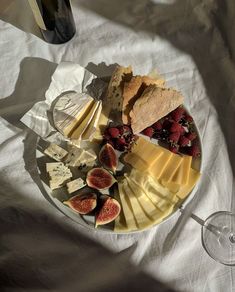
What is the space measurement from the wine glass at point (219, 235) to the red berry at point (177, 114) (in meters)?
0.22

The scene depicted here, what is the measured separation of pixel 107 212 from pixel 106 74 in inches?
15.8

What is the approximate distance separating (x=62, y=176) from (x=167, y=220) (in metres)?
0.26

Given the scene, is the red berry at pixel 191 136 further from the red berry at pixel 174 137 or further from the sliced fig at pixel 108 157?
the sliced fig at pixel 108 157

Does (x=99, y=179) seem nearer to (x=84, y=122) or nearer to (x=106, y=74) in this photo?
(x=84, y=122)

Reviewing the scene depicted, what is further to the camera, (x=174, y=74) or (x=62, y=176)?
(x=174, y=74)

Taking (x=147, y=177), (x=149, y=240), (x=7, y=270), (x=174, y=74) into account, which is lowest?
(x=7, y=270)

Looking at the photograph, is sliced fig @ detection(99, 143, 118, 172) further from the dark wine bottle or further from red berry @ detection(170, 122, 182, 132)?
the dark wine bottle

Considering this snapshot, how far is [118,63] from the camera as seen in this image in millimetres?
1078

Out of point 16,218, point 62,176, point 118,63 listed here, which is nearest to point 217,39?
point 118,63

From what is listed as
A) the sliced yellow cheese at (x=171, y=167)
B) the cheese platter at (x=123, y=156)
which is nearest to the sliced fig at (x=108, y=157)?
the cheese platter at (x=123, y=156)

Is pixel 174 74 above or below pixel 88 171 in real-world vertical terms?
above

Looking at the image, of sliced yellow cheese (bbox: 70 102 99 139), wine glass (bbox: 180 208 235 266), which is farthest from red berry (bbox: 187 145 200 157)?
sliced yellow cheese (bbox: 70 102 99 139)

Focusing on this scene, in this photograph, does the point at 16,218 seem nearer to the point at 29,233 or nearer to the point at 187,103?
the point at 29,233

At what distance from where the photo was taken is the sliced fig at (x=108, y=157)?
2.91 feet
